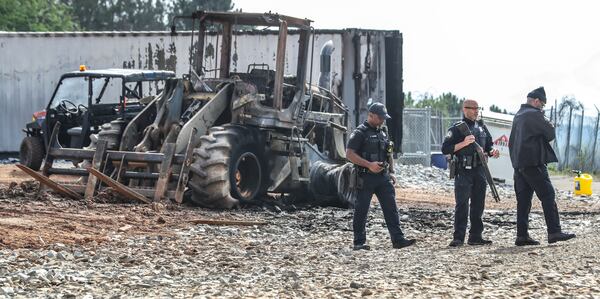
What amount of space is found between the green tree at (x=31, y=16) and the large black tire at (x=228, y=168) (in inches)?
1342

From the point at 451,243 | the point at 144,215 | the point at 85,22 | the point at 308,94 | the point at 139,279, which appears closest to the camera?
the point at 139,279

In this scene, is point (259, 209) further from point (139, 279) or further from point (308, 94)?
point (139, 279)

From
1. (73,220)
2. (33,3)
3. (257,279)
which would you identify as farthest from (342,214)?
(33,3)

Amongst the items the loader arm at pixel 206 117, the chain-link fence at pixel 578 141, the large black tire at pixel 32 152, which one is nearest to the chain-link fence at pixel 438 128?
the chain-link fence at pixel 578 141

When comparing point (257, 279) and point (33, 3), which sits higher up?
point (33, 3)

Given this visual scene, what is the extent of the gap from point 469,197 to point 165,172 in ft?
14.7

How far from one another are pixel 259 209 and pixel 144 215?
2.34 m

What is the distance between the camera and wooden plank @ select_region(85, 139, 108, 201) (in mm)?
15711

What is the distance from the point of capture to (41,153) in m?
22.4

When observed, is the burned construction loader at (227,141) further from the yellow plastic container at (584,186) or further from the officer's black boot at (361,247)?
the yellow plastic container at (584,186)

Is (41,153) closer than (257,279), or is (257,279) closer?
(257,279)

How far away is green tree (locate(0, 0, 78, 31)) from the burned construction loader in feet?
108

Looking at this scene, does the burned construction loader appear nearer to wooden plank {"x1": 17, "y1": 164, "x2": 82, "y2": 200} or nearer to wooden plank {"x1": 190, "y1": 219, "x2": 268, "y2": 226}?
wooden plank {"x1": 17, "y1": 164, "x2": 82, "y2": 200}

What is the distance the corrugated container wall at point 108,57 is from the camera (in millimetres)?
23703
